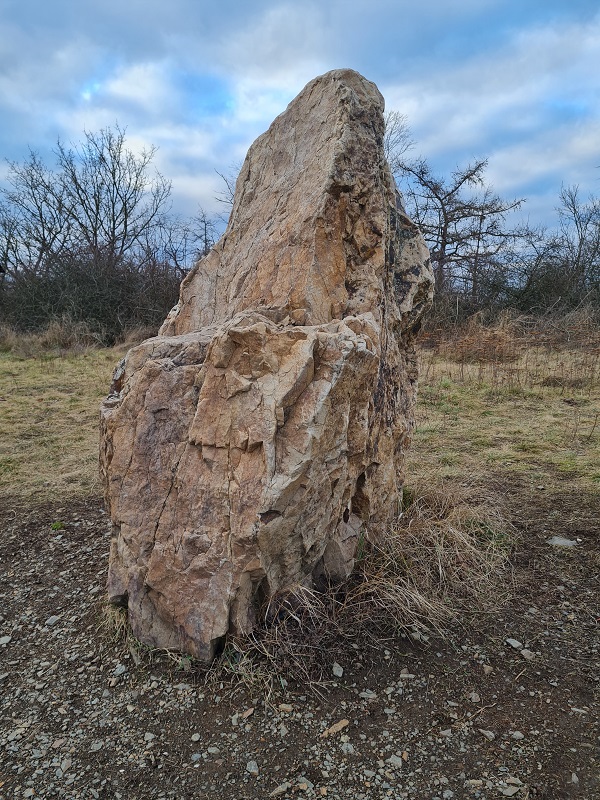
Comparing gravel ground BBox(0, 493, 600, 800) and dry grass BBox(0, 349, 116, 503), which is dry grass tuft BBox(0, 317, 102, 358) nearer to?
dry grass BBox(0, 349, 116, 503)

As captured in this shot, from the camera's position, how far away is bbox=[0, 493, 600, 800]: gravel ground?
6.86 feet

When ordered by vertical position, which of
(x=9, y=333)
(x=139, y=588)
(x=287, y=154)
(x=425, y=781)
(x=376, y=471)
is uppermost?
(x=287, y=154)

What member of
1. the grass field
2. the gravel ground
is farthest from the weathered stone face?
the grass field

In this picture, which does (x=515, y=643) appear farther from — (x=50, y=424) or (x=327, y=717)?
(x=50, y=424)

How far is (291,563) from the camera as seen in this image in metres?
2.75

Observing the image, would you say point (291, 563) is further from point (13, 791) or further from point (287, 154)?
point (287, 154)

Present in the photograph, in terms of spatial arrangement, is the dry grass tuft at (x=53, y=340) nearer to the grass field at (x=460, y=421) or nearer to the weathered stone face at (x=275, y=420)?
the grass field at (x=460, y=421)

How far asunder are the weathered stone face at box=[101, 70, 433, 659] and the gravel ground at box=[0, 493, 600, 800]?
33cm

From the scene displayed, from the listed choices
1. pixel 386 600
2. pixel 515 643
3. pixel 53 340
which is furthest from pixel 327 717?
pixel 53 340

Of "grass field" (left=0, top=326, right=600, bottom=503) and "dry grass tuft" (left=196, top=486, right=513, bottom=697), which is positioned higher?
"grass field" (left=0, top=326, right=600, bottom=503)

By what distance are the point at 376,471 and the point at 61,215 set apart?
22797 millimetres

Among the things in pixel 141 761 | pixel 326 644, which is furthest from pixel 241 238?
pixel 141 761

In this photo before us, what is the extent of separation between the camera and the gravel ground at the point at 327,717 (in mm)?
2090

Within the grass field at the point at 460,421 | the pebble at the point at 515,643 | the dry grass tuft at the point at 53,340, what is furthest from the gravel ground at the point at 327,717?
the dry grass tuft at the point at 53,340
